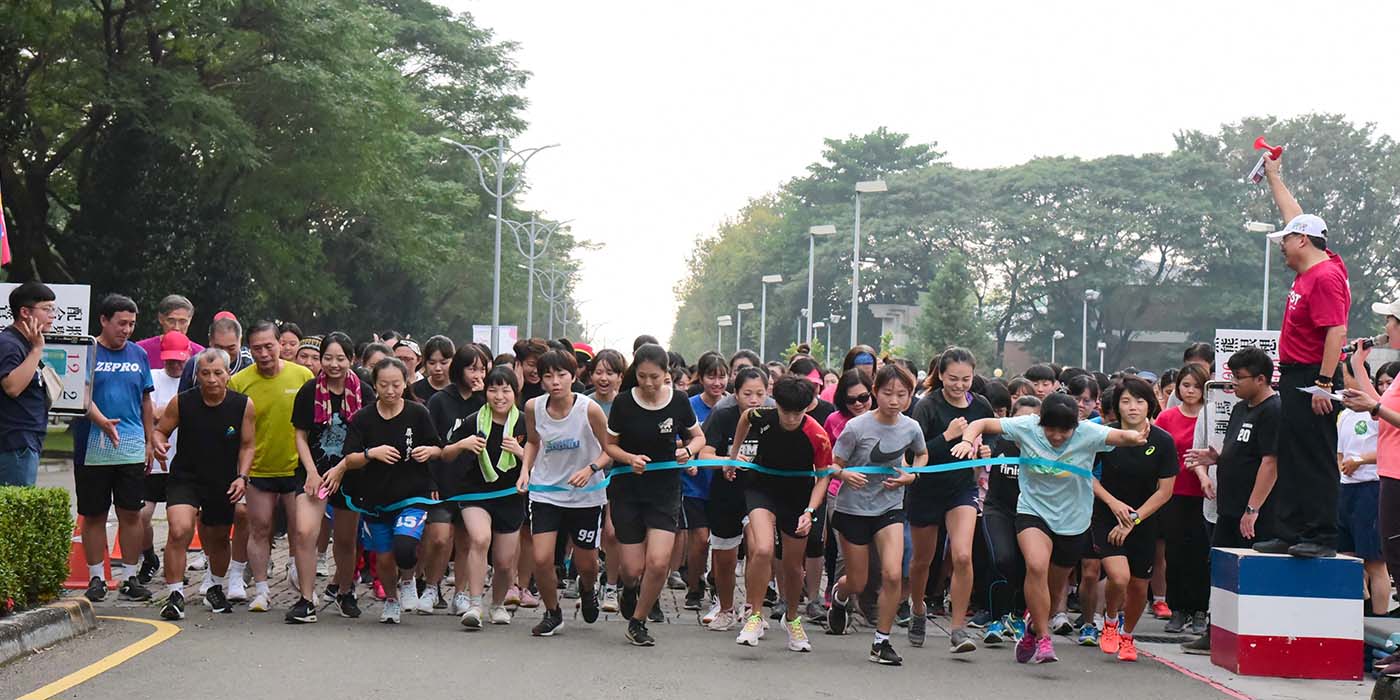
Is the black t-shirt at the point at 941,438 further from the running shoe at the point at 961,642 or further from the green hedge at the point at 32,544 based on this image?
the green hedge at the point at 32,544

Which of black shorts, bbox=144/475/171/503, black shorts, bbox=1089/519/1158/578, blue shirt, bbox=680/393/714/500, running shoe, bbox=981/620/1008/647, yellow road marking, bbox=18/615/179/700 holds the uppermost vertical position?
blue shirt, bbox=680/393/714/500

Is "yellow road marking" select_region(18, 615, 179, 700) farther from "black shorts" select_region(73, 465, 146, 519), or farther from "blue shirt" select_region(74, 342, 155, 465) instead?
"blue shirt" select_region(74, 342, 155, 465)

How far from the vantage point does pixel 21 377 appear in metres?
9.80

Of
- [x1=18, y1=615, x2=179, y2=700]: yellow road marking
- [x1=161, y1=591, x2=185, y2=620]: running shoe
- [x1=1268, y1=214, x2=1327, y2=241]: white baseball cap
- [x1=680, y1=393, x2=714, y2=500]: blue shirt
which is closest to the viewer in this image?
[x1=18, y1=615, x2=179, y2=700]: yellow road marking

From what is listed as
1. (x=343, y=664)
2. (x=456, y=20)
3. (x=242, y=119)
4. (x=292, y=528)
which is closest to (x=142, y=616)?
(x=292, y=528)

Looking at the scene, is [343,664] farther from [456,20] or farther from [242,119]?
[456,20]

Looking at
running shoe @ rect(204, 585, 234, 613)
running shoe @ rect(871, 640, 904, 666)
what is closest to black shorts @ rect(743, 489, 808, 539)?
running shoe @ rect(871, 640, 904, 666)

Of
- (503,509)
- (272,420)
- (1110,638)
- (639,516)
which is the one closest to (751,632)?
(639,516)

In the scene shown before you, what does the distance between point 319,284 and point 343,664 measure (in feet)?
113

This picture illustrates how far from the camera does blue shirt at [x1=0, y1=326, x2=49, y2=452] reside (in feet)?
32.5

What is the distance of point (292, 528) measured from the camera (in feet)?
34.7

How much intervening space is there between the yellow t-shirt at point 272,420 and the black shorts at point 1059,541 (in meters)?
4.76

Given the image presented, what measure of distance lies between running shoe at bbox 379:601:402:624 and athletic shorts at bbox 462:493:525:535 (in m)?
0.76

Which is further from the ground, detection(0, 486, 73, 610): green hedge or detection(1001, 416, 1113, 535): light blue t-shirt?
detection(1001, 416, 1113, 535): light blue t-shirt
